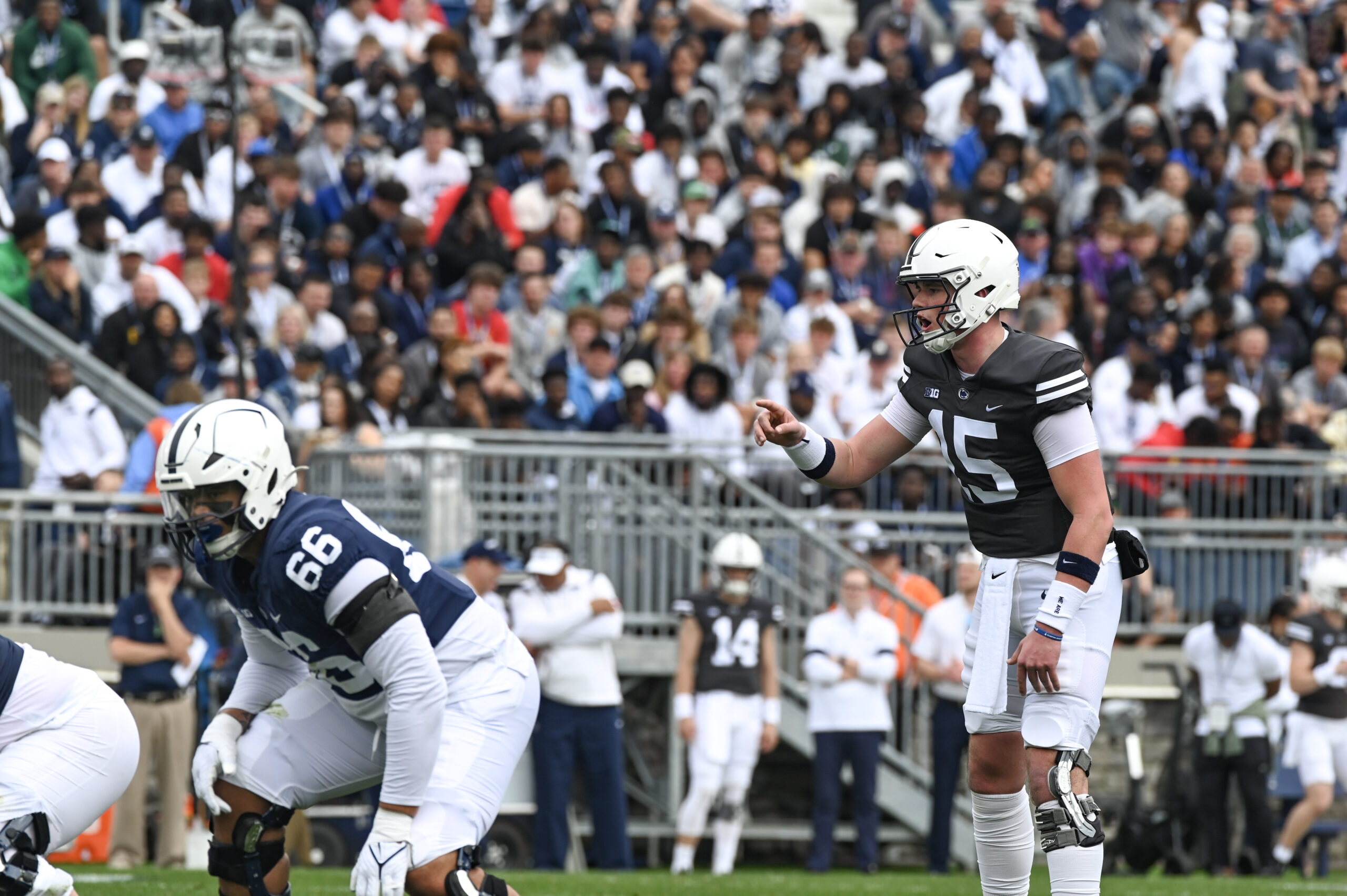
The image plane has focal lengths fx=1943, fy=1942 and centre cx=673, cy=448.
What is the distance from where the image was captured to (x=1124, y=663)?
14922 mm

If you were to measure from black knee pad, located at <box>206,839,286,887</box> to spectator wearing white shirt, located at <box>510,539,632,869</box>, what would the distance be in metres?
6.96

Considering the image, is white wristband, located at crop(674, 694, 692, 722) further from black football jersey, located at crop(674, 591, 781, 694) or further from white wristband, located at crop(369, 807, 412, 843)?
white wristband, located at crop(369, 807, 412, 843)

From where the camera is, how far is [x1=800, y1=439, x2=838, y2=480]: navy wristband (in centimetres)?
672

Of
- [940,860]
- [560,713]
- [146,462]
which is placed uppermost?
[146,462]

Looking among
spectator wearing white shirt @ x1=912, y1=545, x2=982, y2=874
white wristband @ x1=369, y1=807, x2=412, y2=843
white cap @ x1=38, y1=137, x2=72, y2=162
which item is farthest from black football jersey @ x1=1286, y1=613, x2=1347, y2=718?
white cap @ x1=38, y1=137, x2=72, y2=162

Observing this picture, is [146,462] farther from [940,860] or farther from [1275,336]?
[1275,336]

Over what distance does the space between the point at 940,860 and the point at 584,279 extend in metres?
5.63

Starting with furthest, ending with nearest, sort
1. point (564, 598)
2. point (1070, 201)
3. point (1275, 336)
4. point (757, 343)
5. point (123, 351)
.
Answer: point (1070, 201) → point (1275, 336) → point (757, 343) → point (123, 351) → point (564, 598)

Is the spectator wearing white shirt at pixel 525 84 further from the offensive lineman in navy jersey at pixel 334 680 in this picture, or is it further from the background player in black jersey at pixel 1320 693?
the offensive lineman in navy jersey at pixel 334 680

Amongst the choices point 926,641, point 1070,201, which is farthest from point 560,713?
point 1070,201

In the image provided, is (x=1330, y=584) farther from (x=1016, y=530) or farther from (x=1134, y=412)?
(x=1016, y=530)

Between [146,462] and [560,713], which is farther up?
[146,462]

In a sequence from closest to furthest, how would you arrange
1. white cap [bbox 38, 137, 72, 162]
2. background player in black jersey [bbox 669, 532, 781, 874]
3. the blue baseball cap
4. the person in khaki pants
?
the blue baseball cap, the person in khaki pants, background player in black jersey [bbox 669, 532, 781, 874], white cap [bbox 38, 137, 72, 162]

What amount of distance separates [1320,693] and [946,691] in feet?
9.57
